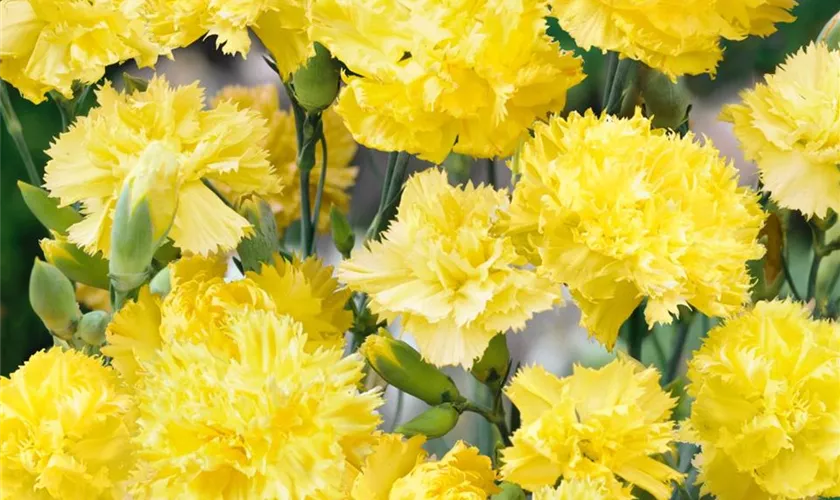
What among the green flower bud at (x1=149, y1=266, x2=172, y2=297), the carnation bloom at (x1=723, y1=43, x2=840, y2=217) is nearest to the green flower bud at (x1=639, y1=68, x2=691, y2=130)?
the carnation bloom at (x1=723, y1=43, x2=840, y2=217)

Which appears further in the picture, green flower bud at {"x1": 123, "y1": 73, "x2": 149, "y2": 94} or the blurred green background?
the blurred green background

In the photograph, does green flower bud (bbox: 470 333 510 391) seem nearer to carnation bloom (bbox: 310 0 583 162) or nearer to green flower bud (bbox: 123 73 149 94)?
carnation bloom (bbox: 310 0 583 162)

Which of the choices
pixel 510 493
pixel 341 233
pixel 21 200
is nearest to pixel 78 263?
pixel 341 233

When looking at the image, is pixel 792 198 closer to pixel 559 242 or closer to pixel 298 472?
pixel 559 242

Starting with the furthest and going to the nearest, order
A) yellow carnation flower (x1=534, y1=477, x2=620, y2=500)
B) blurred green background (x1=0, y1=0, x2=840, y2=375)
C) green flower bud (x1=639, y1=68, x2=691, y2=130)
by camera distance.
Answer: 1. blurred green background (x1=0, y1=0, x2=840, y2=375)
2. green flower bud (x1=639, y1=68, x2=691, y2=130)
3. yellow carnation flower (x1=534, y1=477, x2=620, y2=500)

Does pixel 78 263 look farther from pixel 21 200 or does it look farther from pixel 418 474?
A: pixel 21 200

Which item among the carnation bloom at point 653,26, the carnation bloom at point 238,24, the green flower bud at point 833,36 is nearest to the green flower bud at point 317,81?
the carnation bloom at point 238,24
